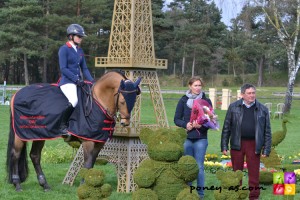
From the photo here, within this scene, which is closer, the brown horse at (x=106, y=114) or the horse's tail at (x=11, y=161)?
the brown horse at (x=106, y=114)

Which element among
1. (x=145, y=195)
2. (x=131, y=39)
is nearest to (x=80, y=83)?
(x=131, y=39)

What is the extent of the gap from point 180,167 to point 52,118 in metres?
2.77

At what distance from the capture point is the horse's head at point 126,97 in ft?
25.4

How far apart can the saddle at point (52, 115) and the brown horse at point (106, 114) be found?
0.08 metres

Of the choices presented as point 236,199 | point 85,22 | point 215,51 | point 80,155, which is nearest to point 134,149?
point 80,155

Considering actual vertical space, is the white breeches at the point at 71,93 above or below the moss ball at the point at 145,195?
Result: above

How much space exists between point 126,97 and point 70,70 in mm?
1160

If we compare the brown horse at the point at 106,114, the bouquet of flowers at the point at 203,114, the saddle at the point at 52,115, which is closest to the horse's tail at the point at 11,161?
the brown horse at the point at 106,114

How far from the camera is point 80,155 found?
931cm

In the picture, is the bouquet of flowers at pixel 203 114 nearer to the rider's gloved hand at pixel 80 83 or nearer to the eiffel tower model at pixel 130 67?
the eiffel tower model at pixel 130 67

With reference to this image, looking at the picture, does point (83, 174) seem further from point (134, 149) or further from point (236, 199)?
point (134, 149)

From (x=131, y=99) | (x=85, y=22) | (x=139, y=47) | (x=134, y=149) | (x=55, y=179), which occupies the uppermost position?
(x=85, y=22)

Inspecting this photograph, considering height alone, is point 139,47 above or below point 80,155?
above

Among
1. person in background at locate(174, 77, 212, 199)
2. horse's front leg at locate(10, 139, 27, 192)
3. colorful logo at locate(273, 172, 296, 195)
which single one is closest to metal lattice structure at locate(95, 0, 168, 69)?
person in background at locate(174, 77, 212, 199)
